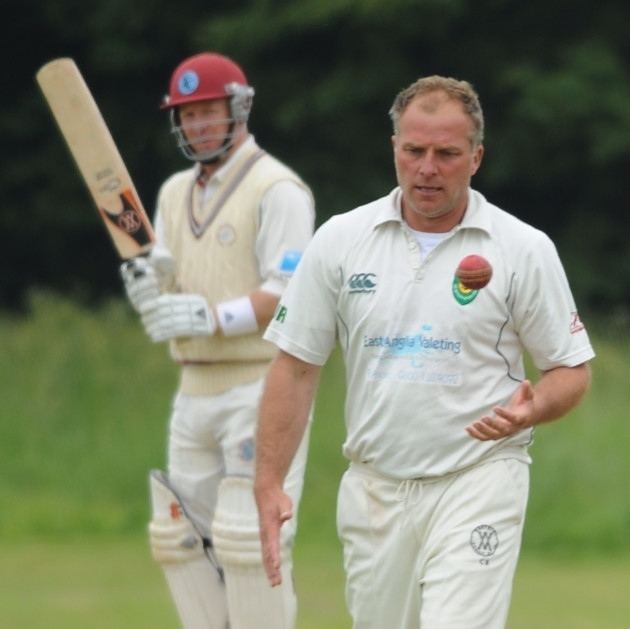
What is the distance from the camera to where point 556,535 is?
10008 millimetres

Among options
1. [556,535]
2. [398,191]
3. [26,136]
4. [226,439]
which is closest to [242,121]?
[226,439]

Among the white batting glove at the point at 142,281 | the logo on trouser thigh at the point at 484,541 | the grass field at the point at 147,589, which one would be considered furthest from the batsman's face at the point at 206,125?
the grass field at the point at 147,589

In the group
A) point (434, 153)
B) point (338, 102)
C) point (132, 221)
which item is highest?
point (338, 102)

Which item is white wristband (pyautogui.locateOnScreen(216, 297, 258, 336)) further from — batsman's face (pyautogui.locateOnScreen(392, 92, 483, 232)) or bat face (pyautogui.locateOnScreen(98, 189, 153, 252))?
batsman's face (pyautogui.locateOnScreen(392, 92, 483, 232))

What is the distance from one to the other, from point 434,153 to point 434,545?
0.86m


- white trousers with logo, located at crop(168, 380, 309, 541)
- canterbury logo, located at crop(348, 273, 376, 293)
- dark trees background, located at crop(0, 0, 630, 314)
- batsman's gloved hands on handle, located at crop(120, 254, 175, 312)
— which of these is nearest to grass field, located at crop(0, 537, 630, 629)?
white trousers with logo, located at crop(168, 380, 309, 541)

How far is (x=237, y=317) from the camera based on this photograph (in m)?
6.04

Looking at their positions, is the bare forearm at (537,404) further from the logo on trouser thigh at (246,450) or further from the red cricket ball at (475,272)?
the logo on trouser thigh at (246,450)

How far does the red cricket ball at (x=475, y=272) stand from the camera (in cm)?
455

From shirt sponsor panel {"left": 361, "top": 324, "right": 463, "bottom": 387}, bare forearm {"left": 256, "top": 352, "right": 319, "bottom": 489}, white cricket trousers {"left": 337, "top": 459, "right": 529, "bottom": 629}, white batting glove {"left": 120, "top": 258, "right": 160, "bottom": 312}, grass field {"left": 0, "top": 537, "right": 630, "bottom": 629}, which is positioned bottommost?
grass field {"left": 0, "top": 537, "right": 630, "bottom": 629}

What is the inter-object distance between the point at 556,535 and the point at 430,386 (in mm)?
5509

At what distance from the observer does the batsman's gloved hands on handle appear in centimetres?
617

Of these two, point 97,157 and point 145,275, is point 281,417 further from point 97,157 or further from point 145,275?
point 97,157

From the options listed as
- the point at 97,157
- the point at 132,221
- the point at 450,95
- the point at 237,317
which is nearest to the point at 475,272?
the point at 450,95
